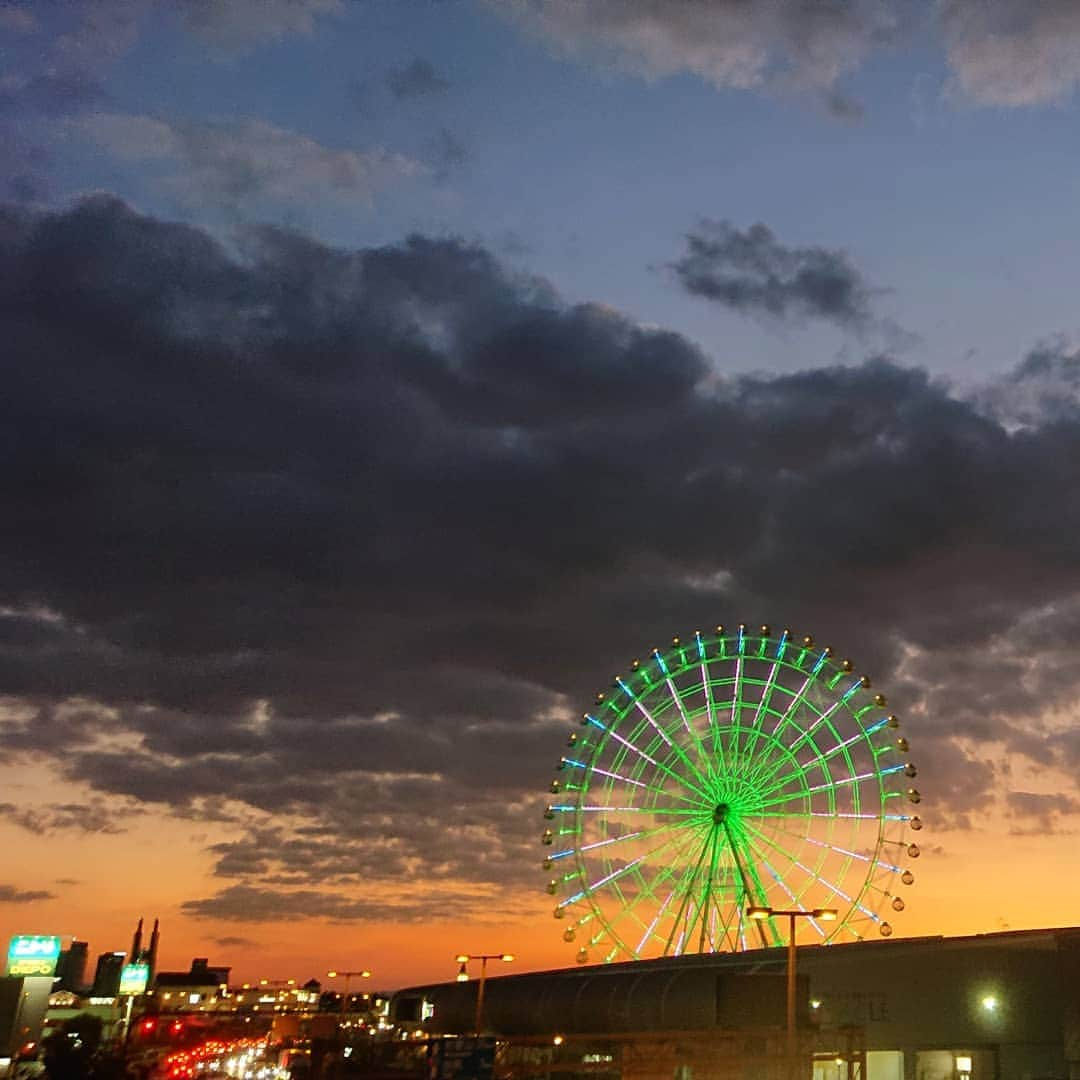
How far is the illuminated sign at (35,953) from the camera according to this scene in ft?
406

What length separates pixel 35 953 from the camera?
410 feet

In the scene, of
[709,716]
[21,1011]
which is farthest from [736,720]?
[21,1011]

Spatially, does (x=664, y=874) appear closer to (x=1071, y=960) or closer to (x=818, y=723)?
(x=818, y=723)

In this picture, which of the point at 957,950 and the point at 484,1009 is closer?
the point at 957,950

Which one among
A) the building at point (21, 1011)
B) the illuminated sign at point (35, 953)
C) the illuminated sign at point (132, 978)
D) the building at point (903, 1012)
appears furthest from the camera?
the illuminated sign at point (132, 978)

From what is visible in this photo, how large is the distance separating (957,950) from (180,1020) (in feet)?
298

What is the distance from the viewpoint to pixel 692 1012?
229 feet

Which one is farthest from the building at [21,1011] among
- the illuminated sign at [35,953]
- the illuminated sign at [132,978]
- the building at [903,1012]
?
the building at [903,1012]

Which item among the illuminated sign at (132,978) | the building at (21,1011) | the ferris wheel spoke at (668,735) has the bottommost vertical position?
the building at (21,1011)

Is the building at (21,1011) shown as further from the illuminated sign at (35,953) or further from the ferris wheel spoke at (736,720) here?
the ferris wheel spoke at (736,720)

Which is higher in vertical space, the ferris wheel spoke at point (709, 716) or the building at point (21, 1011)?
the ferris wheel spoke at point (709, 716)

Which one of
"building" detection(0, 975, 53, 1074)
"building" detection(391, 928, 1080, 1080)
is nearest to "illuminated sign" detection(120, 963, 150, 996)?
"building" detection(0, 975, 53, 1074)

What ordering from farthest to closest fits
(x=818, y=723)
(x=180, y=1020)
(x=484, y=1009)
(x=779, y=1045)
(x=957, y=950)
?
1. (x=180, y=1020)
2. (x=484, y=1009)
3. (x=818, y=723)
4. (x=957, y=950)
5. (x=779, y=1045)

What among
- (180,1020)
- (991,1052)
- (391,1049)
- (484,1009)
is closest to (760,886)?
(991,1052)
